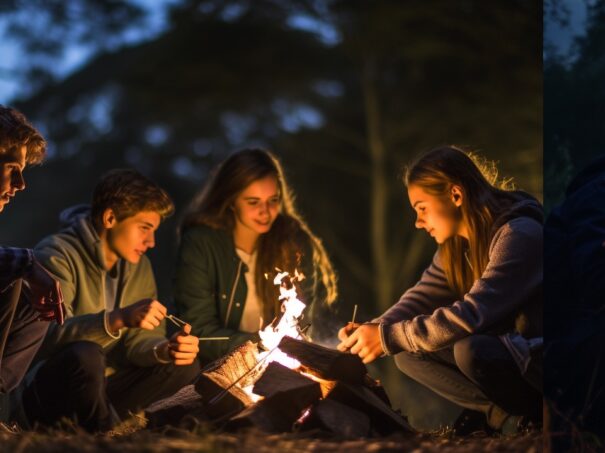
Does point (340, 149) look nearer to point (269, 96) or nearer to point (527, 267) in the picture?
point (269, 96)

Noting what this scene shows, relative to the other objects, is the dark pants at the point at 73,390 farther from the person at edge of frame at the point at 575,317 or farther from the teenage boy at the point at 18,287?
the person at edge of frame at the point at 575,317

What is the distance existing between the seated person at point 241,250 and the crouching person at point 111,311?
0.90 ft

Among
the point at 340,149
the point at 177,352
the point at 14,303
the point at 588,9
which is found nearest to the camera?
the point at 588,9

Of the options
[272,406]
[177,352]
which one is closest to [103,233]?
[177,352]

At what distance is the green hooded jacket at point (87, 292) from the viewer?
473 cm

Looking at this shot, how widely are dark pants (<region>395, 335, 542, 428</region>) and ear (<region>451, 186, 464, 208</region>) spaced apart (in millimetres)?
698

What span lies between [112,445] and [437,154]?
2264 mm

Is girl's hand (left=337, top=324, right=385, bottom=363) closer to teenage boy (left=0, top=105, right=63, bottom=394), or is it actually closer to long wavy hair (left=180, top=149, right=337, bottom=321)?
long wavy hair (left=180, top=149, right=337, bottom=321)

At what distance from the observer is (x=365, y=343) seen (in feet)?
14.7

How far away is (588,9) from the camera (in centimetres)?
398

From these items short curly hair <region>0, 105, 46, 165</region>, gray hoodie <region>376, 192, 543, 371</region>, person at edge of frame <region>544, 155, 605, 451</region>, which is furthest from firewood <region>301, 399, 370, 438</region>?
short curly hair <region>0, 105, 46, 165</region>

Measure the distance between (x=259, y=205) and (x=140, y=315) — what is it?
132 cm

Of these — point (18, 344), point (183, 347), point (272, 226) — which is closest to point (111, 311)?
point (183, 347)

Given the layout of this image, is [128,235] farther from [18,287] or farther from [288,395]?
[288,395]
